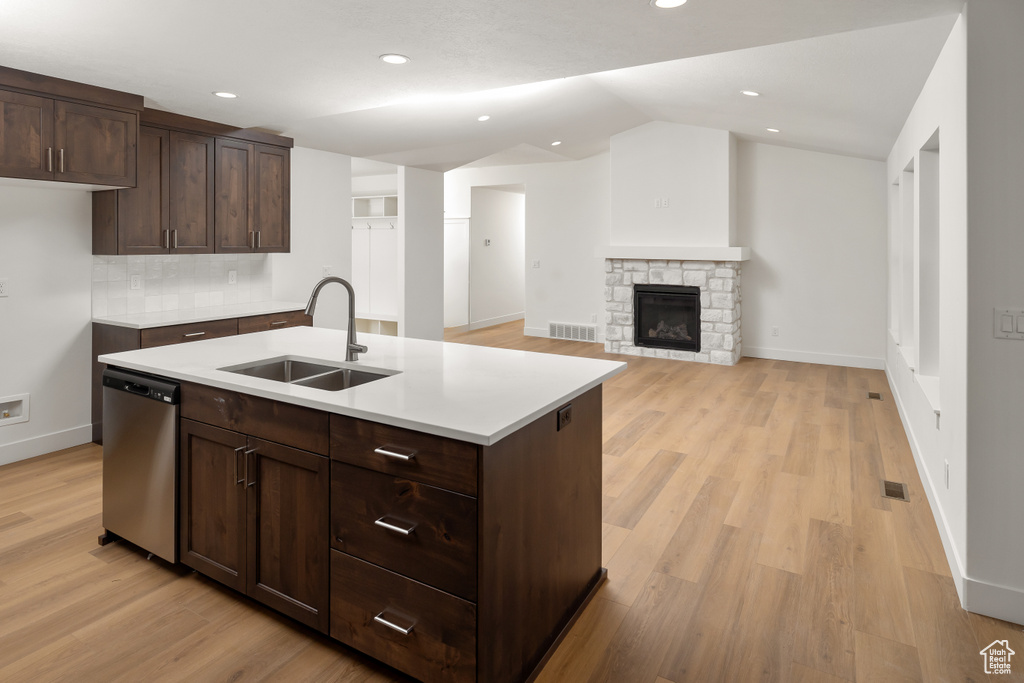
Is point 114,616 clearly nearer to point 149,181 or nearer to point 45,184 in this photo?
point 45,184

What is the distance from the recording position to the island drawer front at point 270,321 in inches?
177

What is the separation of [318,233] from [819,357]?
567 centimetres

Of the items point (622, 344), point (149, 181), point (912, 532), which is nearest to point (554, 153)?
point (622, 344)

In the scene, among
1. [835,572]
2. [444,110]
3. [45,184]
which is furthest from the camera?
[444,110]

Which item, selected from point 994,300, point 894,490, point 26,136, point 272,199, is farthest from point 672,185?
point 26,136

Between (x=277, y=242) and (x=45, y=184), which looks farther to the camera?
(x=277, y=242)

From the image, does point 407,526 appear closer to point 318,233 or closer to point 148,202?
point 148,202

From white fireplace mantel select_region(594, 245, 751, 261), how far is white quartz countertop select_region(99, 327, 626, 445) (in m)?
4.86

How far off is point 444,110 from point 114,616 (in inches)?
161

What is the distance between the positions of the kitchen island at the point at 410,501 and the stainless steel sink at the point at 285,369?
49mm

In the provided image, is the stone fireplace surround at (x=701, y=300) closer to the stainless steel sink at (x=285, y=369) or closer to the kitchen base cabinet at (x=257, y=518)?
the stainless steel sink at (x=285, y=369)

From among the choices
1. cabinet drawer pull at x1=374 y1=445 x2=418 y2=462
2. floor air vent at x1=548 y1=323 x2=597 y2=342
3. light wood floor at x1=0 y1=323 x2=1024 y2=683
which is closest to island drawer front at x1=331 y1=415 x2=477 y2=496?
cabinet drawer pull at x1=374 y1=445 x2=418 y2=462

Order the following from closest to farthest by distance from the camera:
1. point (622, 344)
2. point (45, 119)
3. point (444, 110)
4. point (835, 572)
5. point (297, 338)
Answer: point (835, 572), point (297, 338), point (45, 119), point (444, 110), point (622, 344)

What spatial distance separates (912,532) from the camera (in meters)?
2.91
